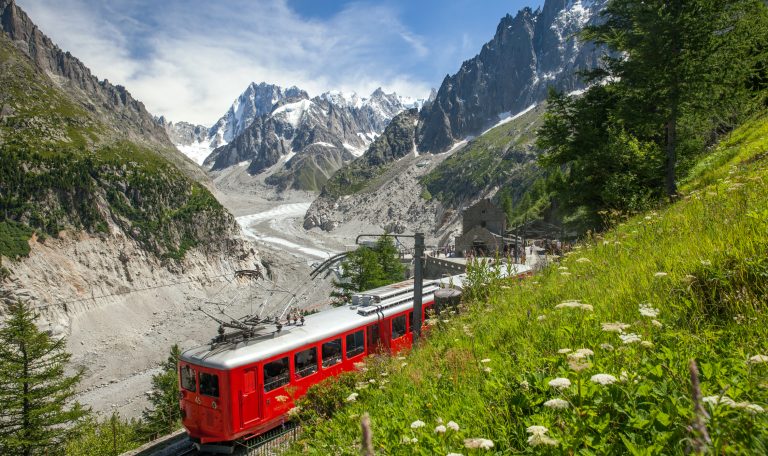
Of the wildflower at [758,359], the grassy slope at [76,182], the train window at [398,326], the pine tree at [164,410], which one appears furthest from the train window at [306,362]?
the grassy slope at [76,182]

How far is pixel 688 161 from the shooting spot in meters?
16.1

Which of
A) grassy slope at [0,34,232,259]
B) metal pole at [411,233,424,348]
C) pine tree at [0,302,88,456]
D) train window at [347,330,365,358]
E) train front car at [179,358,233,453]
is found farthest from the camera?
grassy slope at [0,34,232,259]

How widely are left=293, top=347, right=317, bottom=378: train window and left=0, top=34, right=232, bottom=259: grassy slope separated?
6618 centimetres

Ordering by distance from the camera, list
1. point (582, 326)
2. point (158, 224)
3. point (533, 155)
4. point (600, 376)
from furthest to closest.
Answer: point (533, 155) < point (158, 224) < point (582, 326) < point (600, 376)

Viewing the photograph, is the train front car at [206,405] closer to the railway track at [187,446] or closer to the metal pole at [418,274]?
the railway track at [187,446]

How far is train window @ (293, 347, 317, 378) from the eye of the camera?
13.1m

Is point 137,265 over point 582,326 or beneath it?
beneath

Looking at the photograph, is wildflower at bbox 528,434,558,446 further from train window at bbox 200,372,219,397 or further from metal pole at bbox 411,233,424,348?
train window at bbox 200,372,219,397

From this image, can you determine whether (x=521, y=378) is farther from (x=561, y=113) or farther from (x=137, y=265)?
(x=137, y=265)

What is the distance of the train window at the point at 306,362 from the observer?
1314 centimetres

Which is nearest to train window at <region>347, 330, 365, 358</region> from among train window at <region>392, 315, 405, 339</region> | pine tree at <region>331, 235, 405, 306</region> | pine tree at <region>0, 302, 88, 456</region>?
train window at <region>392, 315, 405, 339</region>

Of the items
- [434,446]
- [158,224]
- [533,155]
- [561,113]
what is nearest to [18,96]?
[158,224]

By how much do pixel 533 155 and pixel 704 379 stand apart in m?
162

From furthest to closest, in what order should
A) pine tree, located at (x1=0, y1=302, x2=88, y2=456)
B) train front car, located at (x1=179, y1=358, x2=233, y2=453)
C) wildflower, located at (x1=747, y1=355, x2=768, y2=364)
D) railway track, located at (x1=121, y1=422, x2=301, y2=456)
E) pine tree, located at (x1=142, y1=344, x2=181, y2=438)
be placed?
pine tree, located at (x1=142, y1=344, x2=181, y2=438)
pine tree, located at (x1=0, y1=302, x2=88, y2=456)
train front car, located at (x1=179, y1=358, x2=233, y2=453)
railway track, located at (x1=121, y1=422, x2=301, y2=456)
wildflower, located at (x1=747, y1=355, x2=768, y2=364)
